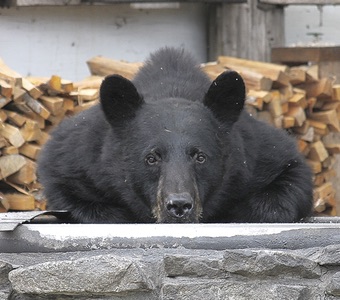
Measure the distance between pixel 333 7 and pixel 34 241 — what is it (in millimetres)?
5604

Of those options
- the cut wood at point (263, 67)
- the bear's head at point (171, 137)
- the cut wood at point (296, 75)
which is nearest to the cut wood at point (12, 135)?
the cut wood at point (263, 67)

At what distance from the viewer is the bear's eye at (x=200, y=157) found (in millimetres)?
4672

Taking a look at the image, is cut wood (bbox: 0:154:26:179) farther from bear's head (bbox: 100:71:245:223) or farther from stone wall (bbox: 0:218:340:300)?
stone wall (bbox: 0:218:340:300)

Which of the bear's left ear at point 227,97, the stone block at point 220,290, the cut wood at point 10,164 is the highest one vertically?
the bear's left ear at point 227,97

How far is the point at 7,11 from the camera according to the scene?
8008mm

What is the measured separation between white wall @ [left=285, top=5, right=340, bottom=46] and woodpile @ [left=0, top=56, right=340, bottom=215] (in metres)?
0.56

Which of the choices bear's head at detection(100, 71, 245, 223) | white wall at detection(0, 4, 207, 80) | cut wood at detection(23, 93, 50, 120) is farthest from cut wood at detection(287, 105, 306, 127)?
bear's head at detection(100, 71, 245, 223)

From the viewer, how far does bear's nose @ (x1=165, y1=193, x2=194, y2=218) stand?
170 inches

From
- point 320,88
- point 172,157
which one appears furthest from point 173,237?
point 320,88

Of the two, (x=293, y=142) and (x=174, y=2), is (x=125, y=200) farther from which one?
(x=174, y=2)

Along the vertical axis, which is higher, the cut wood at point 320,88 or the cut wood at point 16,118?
the cut wood at point 16,118

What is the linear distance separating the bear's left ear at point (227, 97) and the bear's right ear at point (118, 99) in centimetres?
32

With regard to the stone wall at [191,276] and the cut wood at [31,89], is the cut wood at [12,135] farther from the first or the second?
the stone wall at [191,276]

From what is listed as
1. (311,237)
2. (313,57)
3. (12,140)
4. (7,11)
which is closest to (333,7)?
(313,57)
